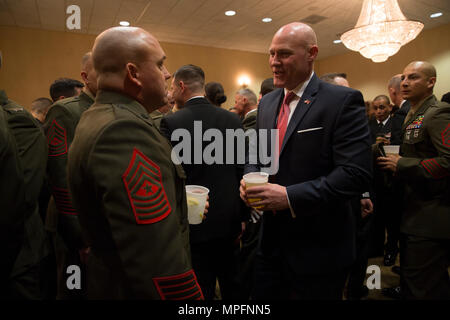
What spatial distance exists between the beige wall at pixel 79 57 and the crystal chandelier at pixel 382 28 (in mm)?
3752

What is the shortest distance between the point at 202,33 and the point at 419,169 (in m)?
6.52

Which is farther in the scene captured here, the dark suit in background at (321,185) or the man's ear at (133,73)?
the dark suit in background at (321,185)

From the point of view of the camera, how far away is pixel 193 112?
205cm

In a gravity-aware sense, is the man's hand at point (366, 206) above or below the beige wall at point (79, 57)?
below

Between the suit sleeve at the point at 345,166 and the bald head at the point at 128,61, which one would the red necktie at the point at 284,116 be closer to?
the suit sleeve at the point at 345,166

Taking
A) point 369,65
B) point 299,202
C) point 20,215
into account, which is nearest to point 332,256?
point 299,202

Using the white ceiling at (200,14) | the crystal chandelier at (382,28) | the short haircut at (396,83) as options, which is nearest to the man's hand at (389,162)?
the short haircut at (396,83)

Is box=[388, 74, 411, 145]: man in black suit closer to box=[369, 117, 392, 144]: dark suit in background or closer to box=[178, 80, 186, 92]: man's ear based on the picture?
box=[369, 117, 392, 144]: dark suit in background

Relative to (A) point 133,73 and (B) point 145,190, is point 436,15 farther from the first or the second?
(B) point 145,190

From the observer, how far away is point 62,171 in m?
1.77

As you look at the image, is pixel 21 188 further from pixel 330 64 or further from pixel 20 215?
pixel 330 64

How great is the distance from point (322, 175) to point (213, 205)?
0.86 meters

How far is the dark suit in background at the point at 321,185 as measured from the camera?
1.33 m

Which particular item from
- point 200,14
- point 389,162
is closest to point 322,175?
point 389,162
